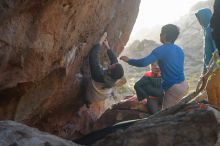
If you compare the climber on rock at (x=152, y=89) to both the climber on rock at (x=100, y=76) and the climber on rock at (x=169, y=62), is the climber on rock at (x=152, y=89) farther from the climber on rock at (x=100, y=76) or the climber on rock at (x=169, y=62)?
the climber on rock at (x=100, y=76)

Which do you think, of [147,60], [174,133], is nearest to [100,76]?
[147,60]

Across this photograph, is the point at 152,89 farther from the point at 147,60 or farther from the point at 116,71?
the point at 116,71

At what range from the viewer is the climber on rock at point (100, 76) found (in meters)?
12.5

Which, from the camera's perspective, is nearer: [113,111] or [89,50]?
[89,50]

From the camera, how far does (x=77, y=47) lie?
503 inches

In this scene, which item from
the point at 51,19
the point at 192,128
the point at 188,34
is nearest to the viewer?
the point at 192,128

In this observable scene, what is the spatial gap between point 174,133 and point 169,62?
168 inches

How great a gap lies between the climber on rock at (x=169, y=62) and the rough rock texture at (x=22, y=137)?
5.54 m

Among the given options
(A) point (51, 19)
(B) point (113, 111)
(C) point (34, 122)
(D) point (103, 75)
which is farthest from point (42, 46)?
(B) point (113, 111)

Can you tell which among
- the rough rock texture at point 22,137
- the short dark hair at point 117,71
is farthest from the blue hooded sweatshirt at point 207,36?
the rough rock texture at point 22,137

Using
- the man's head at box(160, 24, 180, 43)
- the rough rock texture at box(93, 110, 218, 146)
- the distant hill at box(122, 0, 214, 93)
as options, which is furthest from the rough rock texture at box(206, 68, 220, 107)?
the distant hill at box(122, 0, 214, 93)

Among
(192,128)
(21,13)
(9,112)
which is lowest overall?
(192,128)

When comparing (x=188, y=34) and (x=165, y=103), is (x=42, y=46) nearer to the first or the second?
(x=165, y=103)

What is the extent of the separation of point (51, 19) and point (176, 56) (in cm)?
369
